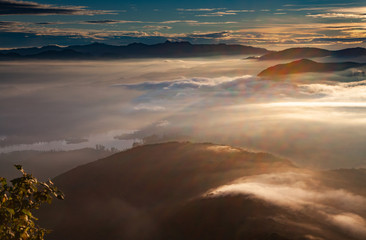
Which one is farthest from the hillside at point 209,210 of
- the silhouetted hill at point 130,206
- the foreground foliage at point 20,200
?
the foreground foliage at point 20,200

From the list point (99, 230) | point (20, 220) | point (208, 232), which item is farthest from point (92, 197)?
point (20, 220)

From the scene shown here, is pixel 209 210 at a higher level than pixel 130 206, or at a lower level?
higher

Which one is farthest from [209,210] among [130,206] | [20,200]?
[20,200]

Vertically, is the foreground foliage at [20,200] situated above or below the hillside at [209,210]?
above

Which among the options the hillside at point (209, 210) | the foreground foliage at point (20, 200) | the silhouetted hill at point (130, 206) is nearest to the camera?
the foreground foliage at point (20, 200)

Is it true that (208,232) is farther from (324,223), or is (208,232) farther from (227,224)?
(324,223)

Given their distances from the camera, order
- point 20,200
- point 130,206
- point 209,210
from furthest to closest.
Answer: point 130,206, point 209,210, point 20,200

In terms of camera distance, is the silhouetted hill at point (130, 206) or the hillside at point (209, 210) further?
the silhouetted hill at point (130, 206)

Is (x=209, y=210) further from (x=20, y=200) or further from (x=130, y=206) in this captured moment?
(x=20, y=200)

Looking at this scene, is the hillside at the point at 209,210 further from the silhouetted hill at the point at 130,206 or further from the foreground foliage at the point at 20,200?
the foreground foliage at the point at 20,200
